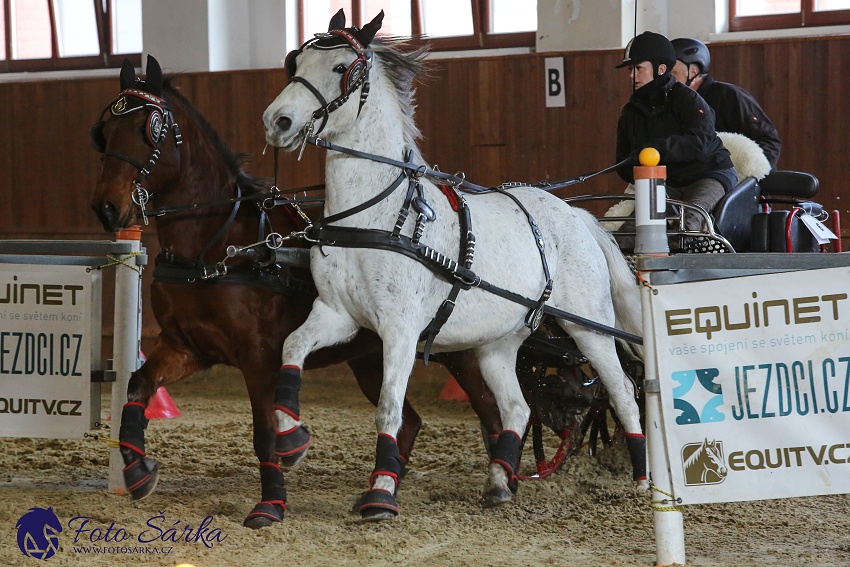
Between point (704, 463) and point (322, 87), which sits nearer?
point (704, 463)

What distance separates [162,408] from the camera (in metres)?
7.02

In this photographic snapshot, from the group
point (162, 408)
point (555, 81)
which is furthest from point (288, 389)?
point (555, 81)

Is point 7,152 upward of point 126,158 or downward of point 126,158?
upward

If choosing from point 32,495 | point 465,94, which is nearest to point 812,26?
point 465,94

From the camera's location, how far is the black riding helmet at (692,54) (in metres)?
5.80

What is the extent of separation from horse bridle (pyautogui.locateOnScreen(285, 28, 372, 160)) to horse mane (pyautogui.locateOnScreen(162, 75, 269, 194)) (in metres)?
0.74

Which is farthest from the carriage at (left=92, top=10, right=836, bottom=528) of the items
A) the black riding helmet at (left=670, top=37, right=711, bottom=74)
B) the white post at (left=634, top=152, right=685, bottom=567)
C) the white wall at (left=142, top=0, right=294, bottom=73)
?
the white wall at (left=142, top=0, right=294, bottom=73)

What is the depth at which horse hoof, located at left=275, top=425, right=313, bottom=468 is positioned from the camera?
3465 millimetres

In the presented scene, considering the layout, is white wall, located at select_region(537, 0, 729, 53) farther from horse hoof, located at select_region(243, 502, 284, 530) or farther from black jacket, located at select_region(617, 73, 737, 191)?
horse hoof, located at select_region(243, 502, 284, 530)

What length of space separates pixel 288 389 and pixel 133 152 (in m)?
1.26

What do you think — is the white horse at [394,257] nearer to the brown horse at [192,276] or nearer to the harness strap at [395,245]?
the harness strap at [395,245]

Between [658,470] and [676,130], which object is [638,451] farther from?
[676,130]

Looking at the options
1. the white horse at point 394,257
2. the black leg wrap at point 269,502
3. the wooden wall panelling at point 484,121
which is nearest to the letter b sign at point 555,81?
the wooden wall panelling at point 484,121

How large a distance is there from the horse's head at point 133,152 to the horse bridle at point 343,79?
68cm
